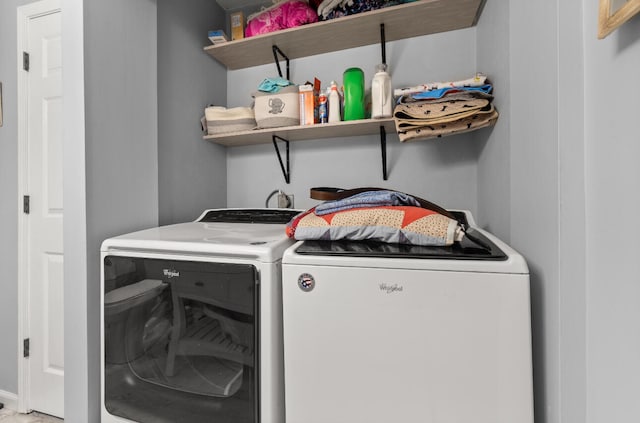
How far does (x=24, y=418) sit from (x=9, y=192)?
139cm

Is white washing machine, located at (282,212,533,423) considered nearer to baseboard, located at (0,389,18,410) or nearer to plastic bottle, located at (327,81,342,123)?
plastic bottle, located at (327,81,342,123)

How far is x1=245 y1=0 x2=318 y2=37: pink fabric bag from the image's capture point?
1597 mm

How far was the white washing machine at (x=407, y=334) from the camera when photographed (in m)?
0.74

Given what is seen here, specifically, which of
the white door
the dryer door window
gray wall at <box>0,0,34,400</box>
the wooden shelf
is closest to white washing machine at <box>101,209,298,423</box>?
the dryer door window

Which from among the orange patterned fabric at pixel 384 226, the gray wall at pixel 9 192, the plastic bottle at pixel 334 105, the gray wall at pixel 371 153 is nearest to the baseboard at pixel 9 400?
the gray wall at pixel 9 192

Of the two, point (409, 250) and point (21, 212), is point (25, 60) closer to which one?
point (21, 212)

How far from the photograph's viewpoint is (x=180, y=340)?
100 cm

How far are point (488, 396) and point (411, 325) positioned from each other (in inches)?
10.0

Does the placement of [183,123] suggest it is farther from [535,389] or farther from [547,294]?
[535,389]

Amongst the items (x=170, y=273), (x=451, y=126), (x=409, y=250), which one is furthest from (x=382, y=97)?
(x=170, y=273)

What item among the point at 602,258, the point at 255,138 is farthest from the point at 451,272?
the point at 255,138

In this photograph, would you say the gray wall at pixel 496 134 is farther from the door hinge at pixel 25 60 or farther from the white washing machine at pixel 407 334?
the door hinge at pixel 25 60

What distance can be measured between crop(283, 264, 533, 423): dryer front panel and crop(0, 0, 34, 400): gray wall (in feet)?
6.81

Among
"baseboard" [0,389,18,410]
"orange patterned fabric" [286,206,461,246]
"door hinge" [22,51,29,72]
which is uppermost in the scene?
"door hinge" [22,51,29,72]
